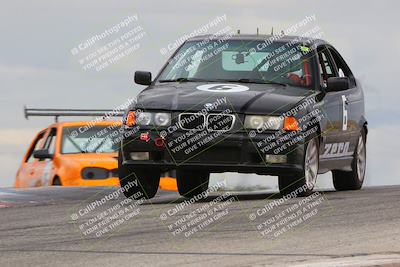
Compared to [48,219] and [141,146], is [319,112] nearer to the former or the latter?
[141,146]

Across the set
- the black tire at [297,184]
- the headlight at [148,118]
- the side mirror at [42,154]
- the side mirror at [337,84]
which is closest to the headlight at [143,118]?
the headlight at [148,118]

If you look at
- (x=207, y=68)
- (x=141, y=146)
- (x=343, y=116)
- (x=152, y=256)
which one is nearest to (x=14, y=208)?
(x=141, y=146)

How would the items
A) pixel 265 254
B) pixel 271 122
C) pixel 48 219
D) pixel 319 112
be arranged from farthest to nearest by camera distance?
pixel 319 112 < pixel 271 122 < pixel 48 219 < pixel 265 254

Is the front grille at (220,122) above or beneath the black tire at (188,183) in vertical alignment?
above

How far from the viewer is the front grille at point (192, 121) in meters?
12.7

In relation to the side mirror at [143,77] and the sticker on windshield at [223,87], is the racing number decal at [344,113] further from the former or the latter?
the side mirror at [143,77]

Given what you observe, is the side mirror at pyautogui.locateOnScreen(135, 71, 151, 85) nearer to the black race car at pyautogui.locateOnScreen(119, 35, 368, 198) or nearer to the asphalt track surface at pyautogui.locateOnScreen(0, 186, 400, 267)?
the black race car at pyautogui.locateOnScreen(119, 35, 368, 198)

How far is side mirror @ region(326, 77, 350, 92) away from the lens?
13.8m

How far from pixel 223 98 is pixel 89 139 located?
856cm

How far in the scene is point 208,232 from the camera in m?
10.1

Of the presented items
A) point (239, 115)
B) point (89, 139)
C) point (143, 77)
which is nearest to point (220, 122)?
point (239, 115)

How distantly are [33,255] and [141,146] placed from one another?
397cm

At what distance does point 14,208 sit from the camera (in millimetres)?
13359

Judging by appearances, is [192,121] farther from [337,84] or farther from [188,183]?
[188,183]
